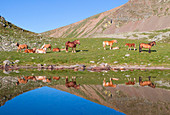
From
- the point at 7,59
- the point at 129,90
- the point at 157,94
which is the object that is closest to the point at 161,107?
the point at 157,94

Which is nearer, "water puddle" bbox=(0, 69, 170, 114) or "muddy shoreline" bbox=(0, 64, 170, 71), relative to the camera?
"water puddle" bbox=(0, 69, 170, 114)

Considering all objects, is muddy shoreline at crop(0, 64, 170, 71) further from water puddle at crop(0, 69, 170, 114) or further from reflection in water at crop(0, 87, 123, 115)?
reflection in water at crop(0, 87, 123, 115)

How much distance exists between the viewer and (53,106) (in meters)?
11.9

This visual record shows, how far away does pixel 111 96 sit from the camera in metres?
14.1

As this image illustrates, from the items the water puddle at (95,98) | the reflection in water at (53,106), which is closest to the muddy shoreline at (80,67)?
the water puddle at (95,98)

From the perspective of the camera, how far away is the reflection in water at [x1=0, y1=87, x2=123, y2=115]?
10.8m

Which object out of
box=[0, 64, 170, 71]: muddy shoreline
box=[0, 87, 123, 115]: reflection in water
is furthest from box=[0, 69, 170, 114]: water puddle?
box=[0, 64, 170, 71]: muddy shoreline

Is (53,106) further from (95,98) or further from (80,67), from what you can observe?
(80,67)

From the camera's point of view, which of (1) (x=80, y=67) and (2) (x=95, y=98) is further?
(1) (x=80, y=67)

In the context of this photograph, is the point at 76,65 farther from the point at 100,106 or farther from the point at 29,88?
the point at 100,106

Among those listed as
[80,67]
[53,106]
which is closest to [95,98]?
[53,106]

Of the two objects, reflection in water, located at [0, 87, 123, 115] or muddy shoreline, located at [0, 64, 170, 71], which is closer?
reflection in water, located at [0, 87, 123, 115]

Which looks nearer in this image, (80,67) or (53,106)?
(53,106)

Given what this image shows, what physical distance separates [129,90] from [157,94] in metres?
2.34
